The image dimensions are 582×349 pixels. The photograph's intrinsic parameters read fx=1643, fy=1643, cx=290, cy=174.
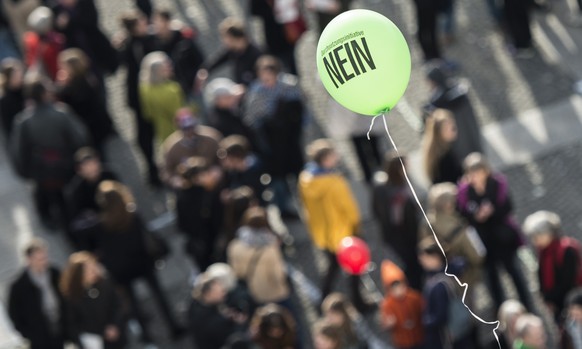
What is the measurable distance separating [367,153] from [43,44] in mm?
3155

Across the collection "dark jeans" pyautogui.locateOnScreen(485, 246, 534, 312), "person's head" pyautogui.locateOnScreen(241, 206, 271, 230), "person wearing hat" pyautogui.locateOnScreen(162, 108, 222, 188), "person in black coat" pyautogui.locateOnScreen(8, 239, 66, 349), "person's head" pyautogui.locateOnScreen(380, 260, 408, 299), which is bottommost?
"dark jeans" pyautogui.locateOnScreen(485, 246, 534, 312)

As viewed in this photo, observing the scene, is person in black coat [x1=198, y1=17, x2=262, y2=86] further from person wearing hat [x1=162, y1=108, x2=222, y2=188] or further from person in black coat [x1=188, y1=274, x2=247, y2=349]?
person in black coat [x1=188, y1=274, x2=247, y2=349]

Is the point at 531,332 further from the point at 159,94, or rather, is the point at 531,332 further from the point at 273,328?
the point at 159,94

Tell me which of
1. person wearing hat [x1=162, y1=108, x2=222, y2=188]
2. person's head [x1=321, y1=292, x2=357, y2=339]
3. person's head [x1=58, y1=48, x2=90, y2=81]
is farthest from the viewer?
person's head [x1=58, y1=48, x2=90, y2=81]

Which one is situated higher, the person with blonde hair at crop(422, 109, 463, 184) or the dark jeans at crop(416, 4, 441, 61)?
the dark jeans at crop(416, 4, 441, 61)

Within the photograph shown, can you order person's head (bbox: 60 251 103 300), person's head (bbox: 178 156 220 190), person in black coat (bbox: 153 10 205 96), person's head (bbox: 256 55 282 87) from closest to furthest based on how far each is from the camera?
person's head (bbox: 60 251 103 300) → person's head (bbox: 178 156 220 190) → person's head (bbox: 256 55 282 87) → person in black coat (bbox: 153 10 205 96)

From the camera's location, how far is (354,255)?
12547 millimetres

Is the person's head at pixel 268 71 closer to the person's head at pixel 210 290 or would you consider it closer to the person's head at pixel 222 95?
the person's head at pixel 222 95

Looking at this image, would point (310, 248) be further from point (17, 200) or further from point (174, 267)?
point (17, 200)

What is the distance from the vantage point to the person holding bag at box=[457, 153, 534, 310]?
1235 cm

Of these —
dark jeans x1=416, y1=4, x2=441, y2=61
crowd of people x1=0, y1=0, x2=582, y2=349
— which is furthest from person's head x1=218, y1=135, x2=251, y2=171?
dark jeans x1=416, y1=4, x2=441, y2=61

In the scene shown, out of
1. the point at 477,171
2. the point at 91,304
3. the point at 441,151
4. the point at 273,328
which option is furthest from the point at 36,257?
the point at 441,151

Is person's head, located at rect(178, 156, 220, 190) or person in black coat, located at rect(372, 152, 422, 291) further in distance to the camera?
person's head, located at rect(178, 156, 220, 190)

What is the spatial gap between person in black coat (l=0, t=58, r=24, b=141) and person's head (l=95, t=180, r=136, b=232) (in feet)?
7.99
